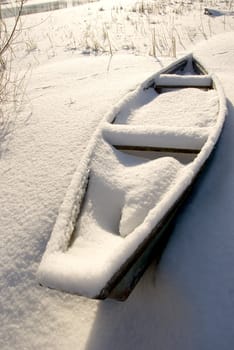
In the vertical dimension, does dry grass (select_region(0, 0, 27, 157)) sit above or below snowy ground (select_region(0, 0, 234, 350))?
above

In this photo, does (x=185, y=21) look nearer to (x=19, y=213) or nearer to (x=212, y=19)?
(x=212, y=19)

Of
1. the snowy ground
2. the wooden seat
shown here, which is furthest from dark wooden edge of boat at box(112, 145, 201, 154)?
the snowy ground

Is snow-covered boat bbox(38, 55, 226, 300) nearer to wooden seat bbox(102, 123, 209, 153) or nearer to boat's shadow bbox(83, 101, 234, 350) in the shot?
wooden seat bbox(102, 123, 209, 153)

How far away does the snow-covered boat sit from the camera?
116cm

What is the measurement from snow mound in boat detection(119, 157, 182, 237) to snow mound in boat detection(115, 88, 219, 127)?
2.12 ft

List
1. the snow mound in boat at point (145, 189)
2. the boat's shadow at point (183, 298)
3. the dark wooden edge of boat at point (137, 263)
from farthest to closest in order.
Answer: the snow mound in boat at point (145, 189)
the boat's shadow at point (183, 298)
the dark wooden edge of boat at point (137, 263)

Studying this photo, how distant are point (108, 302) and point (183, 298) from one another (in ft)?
1.13

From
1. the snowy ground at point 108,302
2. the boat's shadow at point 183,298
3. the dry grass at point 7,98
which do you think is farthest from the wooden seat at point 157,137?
the dry grass at point 7,98

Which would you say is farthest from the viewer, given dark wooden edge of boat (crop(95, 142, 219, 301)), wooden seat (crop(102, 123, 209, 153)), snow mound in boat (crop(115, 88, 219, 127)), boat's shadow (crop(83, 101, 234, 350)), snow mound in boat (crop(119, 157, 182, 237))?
→ snow mound in boat (crop(115, 88, 219, 127))

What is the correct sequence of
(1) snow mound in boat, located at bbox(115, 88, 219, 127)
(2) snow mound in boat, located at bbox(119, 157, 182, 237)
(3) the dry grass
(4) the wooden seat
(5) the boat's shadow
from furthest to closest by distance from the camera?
(3) the dry grass
(1) snow mound in boat, located at bbox(115, 88, 219, 127)
(4) the wooden seat
(2) snow mound in boat, located at bbox(119, 157, 182, 237)
(5) the boat's shadow

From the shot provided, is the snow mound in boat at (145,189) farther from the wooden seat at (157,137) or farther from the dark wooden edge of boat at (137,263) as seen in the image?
the wooden seat at (157,137)

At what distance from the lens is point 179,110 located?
8.32ft

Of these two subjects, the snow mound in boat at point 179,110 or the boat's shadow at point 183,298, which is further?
the snow mound in boat at point 179,110

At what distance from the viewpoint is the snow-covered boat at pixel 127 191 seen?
1156 mm
